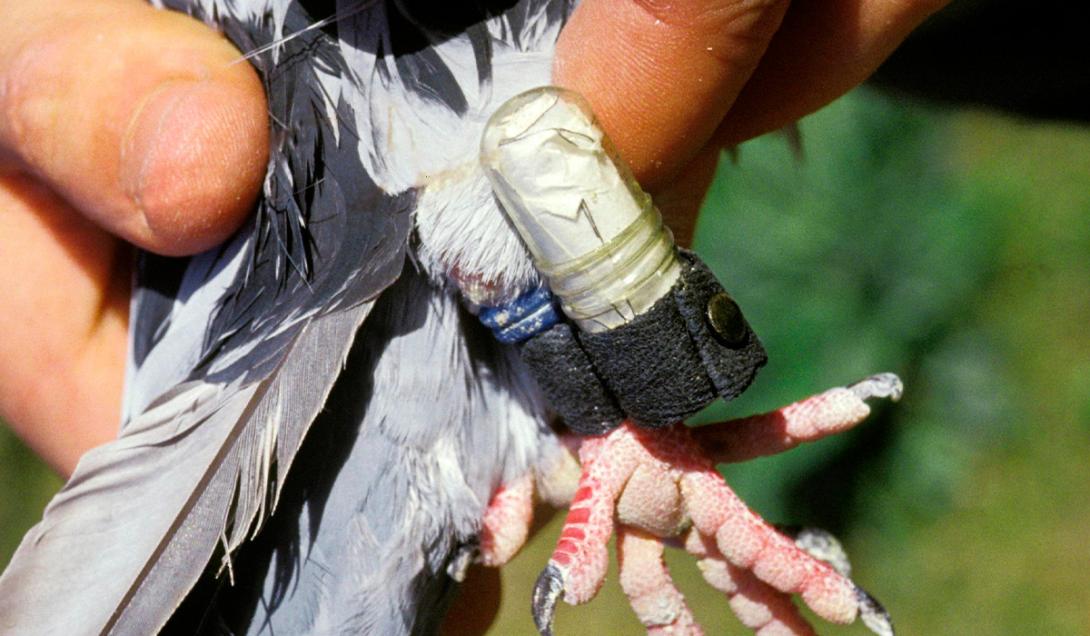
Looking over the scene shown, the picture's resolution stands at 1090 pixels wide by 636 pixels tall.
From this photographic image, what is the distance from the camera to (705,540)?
1.25 metres

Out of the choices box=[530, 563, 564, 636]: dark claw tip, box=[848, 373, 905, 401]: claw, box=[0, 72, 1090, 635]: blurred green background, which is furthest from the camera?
box=[0, 72, 1090, 635]: blurred green background

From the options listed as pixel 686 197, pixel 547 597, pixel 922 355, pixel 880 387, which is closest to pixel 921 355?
pixel 922 355

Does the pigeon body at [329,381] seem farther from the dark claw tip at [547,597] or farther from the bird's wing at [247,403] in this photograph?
the dark claw tip at [547,597]

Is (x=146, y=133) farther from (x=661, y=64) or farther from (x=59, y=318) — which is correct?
(x=661, y=64)

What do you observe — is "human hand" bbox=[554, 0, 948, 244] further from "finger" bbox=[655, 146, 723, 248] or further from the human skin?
"finger" bbox=[655, 146, 723, 248]

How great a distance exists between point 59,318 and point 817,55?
0.95 m

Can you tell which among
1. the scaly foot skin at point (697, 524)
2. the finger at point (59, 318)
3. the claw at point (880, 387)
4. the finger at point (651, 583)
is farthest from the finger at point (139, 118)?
the claw at point (880, 387)

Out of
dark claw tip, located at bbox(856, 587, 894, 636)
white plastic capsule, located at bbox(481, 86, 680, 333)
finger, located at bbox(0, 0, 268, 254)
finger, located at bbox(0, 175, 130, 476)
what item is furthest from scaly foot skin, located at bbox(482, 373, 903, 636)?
finger, located at bbox(0, 175, 130, 476)

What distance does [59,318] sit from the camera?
1.44 metres

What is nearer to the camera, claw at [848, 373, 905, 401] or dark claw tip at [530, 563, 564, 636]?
dark claw tip at [530, 563, 564, 636]

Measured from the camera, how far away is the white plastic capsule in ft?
3.25

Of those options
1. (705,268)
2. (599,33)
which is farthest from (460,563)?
(599,33)

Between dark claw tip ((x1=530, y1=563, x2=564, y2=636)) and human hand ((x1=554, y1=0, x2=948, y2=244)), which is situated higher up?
human hand ((x1=554, y1=0, x2=948, y2=244))

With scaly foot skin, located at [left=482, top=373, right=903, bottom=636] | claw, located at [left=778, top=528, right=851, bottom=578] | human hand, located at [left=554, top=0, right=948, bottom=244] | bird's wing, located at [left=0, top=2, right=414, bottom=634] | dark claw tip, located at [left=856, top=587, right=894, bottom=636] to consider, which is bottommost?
claw, located at [left=778, top=528, right=851, bottom=578]
